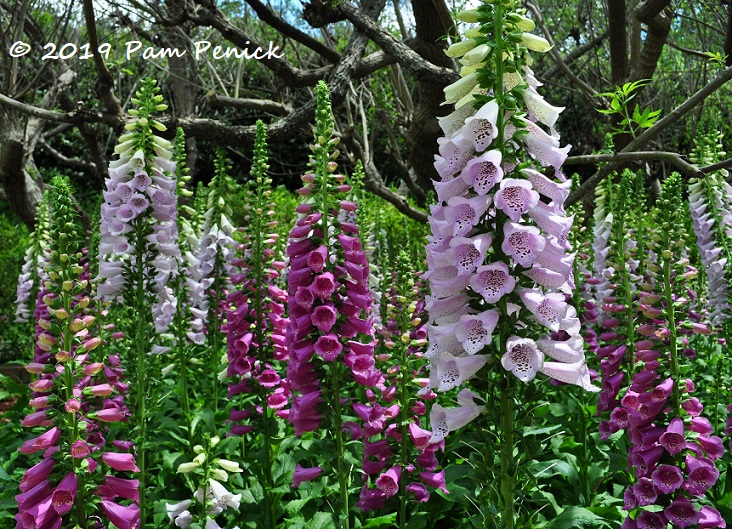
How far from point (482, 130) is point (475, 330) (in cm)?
64

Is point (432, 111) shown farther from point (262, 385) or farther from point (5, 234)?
point (5, 234)

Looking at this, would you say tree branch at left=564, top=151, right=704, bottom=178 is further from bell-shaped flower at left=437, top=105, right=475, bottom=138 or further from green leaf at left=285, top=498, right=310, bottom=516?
green leaf at left=285, top=498, right=310, bottom=516

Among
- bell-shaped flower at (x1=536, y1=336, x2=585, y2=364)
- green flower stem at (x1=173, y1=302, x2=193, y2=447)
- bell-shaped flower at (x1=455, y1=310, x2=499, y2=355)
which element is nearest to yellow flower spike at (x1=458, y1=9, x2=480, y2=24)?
bell-shaped flower at (x1=455, y1=310, x2=499, y2=355)

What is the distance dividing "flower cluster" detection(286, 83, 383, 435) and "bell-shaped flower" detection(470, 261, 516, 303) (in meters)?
1.27

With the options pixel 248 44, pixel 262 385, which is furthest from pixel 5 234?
pixel 262 385

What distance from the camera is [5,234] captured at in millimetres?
12008

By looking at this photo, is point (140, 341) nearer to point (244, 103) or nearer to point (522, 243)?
point (522, 243)

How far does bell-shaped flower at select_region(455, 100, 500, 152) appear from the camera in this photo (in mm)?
2199

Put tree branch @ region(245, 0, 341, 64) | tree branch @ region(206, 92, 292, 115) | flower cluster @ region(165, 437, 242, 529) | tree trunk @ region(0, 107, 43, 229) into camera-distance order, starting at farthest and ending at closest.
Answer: tree branch @ region(206, 92, 292, 115)
tree trunk @ region(0, 107, 43, 229)
tree branch @ region(245, 0, 341, 64)
flower cluster @ region(165, 437, 242, 529)

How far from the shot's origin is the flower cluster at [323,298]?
3322 millimetres

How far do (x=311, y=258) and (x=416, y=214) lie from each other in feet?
18.4

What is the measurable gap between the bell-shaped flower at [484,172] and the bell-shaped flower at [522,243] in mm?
138

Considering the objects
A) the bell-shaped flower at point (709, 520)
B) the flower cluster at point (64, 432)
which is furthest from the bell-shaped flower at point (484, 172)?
the bell-shaped flower at point (709, 520)

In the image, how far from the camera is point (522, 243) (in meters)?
2.13
